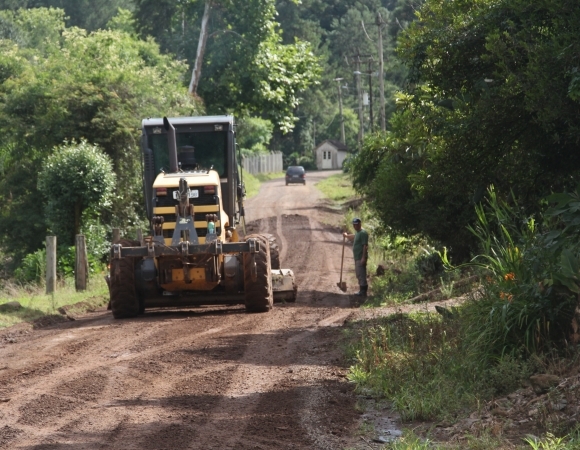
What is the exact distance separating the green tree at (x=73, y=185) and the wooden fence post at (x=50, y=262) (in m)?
5.62

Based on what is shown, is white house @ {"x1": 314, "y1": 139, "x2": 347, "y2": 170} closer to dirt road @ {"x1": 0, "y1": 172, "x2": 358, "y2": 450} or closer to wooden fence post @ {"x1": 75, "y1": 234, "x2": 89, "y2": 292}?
wooden fence post @ {"x1": 75, "y1": 234, "x2": 89, "y2": 292}

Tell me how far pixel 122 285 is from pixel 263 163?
263 feet

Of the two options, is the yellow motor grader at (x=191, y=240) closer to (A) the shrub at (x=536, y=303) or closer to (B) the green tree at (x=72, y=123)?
(A) the shrub at (x=536, y=303)

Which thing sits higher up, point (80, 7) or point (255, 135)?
point (80, 7)

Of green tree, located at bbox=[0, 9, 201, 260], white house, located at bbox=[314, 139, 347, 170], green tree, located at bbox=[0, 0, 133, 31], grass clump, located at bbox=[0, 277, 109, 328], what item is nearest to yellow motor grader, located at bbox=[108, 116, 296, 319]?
grass clump, located at bbox=[0, 277, 109, 328]

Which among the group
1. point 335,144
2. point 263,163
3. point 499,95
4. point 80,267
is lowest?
point 80,267

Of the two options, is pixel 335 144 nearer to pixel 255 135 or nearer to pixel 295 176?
pixel 255 135

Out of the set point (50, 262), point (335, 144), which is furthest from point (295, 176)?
point (50, 262)

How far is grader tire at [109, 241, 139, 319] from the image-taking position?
55.4ft

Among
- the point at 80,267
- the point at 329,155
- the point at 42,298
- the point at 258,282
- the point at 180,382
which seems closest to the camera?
the point at 180,382

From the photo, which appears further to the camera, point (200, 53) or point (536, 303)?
point (200, 53)

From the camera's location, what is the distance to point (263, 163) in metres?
96.7

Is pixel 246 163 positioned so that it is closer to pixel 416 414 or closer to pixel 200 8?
pixel 200 8

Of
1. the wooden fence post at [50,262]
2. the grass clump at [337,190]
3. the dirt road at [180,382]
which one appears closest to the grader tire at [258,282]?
the dirt road at [180,382]
